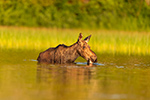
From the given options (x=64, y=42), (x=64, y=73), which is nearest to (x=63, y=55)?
(x=64, y=73)

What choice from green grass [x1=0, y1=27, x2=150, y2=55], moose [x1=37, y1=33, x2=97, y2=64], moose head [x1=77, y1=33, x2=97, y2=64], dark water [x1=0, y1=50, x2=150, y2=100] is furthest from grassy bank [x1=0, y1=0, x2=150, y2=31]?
dark water [x1=0, y1=50, x2=150, y2=100]

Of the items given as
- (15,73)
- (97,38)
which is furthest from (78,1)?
(15,73)

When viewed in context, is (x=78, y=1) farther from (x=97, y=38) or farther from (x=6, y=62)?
(x=6, y=62)

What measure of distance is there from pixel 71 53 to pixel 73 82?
14.1ft

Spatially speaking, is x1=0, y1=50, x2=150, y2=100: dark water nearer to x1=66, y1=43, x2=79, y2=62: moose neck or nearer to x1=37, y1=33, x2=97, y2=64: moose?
x1=37, y1=33, x2=97, y2=64: moose

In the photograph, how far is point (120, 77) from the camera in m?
10.7

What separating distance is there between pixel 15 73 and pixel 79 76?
1655 mm

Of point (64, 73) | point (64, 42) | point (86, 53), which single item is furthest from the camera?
point (64, 42)

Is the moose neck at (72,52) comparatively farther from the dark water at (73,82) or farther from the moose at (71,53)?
the dark water at (73,82)

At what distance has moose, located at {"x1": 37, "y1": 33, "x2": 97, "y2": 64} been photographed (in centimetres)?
1343

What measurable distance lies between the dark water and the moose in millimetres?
488

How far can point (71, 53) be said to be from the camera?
13.7 metres

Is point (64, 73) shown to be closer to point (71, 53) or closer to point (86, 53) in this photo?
point (86, 53)

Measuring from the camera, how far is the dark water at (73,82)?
25.4 ft
